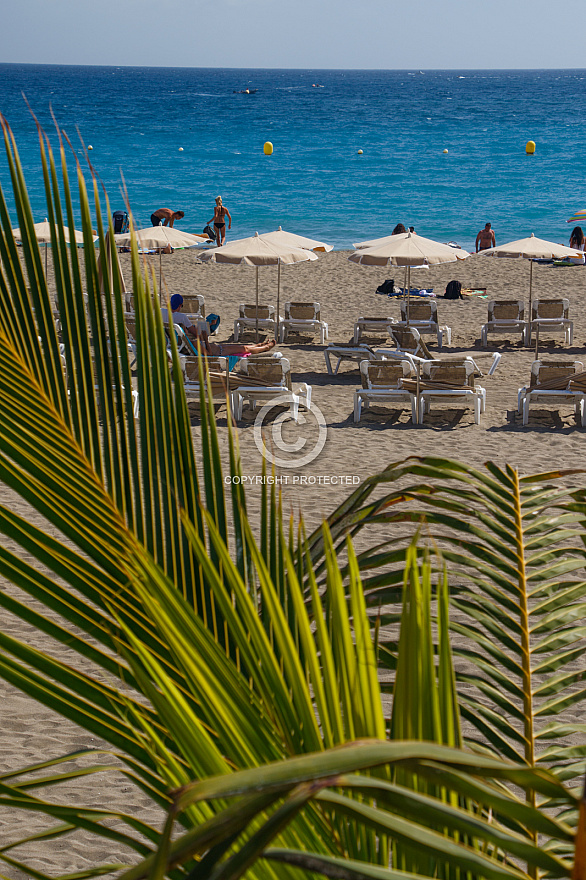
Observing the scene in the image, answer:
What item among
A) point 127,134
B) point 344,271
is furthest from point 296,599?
point 127,134

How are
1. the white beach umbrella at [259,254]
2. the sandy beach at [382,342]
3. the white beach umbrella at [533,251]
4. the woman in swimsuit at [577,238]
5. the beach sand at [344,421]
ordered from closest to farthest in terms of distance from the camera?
the beach sand at [344,421], the sandy beach at [382,342], the white beach umbrella at [259,254], the white beach umbrella at [533,251], the woman in swimsuit at [577,238]

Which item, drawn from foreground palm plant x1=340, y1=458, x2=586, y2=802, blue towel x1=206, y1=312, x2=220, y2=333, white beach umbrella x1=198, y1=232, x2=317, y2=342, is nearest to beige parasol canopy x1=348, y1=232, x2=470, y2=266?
white beach umbrella x1=198, y1=232, x2=317, y2=342

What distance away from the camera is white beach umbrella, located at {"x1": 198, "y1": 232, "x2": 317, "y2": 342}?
38.8 ft

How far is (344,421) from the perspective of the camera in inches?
387

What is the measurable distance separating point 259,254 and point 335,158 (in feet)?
155

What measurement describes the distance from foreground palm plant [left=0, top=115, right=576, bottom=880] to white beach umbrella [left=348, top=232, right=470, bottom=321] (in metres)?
10.4

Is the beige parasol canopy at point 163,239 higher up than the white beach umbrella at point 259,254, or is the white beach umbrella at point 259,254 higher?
the beige parasol canopy at point 163,239

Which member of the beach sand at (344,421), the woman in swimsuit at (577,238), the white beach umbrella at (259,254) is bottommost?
the beach sand at (344,421)

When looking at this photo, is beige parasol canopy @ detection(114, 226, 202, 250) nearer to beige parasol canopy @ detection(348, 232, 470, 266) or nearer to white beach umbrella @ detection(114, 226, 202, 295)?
white beach umbrella @ detection(114, 226, 202, 295)

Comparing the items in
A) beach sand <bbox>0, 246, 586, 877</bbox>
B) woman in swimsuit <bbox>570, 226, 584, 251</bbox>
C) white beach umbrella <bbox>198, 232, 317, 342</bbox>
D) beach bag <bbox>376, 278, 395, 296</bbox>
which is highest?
woman in swimsuit <bbox>570, 226, 584, 251</bbox>

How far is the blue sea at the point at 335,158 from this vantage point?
34312 mm

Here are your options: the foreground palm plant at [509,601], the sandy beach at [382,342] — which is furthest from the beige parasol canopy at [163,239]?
the foreground palm plant at [509,601]

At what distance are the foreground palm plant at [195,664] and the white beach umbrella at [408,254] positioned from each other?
34.1ft

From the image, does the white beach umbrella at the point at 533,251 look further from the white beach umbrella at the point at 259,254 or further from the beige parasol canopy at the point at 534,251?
the white beach umbrella at the point at 259,254
